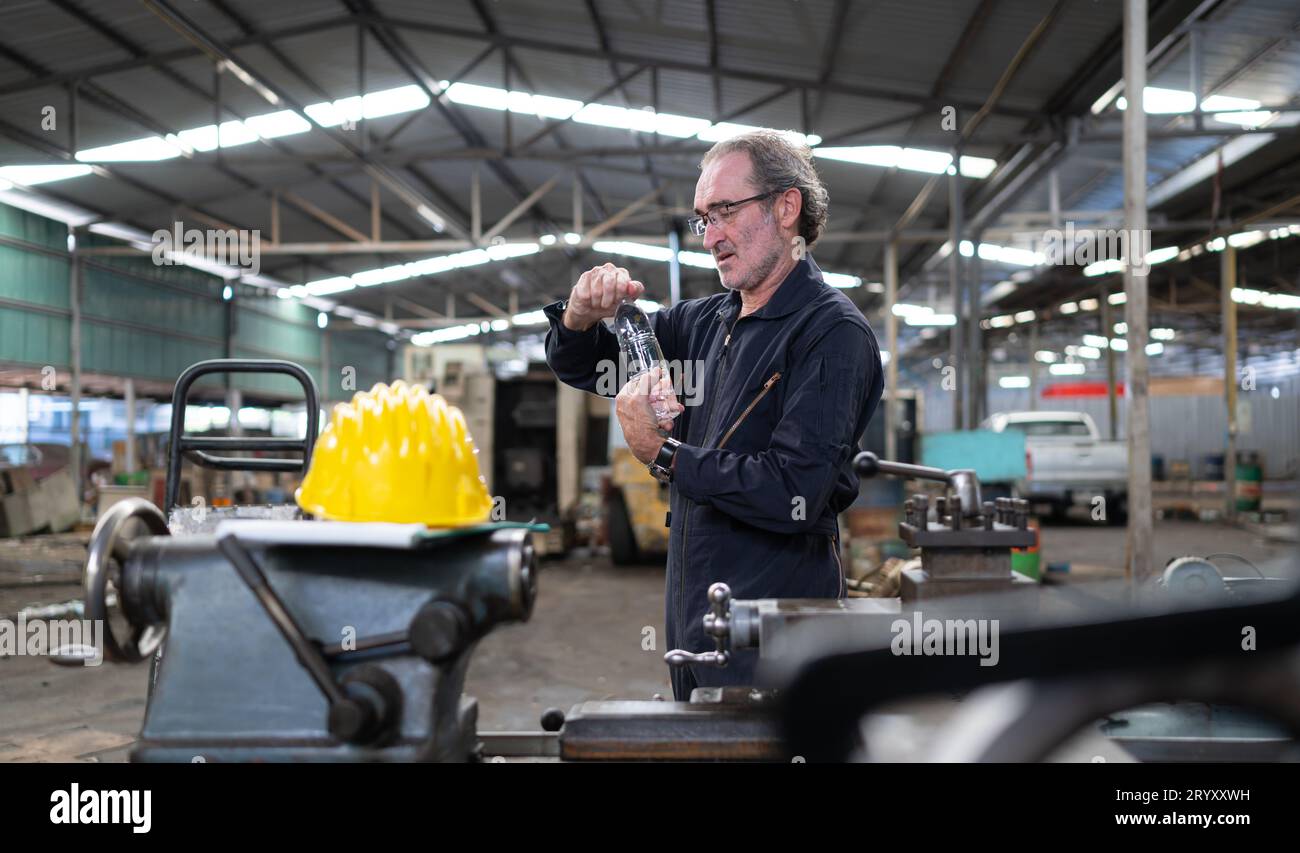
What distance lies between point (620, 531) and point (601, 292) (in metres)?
6.52

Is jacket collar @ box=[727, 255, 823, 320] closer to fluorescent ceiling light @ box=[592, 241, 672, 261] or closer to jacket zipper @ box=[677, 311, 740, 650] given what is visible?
jacket zipper @ box=[677, 311, 740, 650]

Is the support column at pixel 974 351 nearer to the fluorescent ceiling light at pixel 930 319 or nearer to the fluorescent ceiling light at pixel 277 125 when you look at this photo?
the fluorescent ceiling light at pixel 277 125

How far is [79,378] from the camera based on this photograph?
450 inches

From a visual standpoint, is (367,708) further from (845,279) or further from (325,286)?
(325,286)

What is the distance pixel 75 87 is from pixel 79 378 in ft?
16.5

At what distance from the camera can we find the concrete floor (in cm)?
347

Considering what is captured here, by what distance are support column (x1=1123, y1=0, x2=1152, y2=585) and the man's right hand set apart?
3.13 meters

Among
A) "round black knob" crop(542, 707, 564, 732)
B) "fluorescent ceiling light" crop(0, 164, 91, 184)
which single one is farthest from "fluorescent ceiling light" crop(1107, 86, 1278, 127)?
"fluorescent ceiling light" crop(0, 164, 91, 184)

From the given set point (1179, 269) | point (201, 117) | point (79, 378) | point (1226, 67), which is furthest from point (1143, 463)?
point (79, 378)

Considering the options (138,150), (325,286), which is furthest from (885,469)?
(325,286)

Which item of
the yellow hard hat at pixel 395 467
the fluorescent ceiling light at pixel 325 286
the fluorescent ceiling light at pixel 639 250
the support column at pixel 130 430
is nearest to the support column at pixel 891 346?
the fluorescent ceiling light at pixel 639 250

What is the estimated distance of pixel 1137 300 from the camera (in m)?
3.77

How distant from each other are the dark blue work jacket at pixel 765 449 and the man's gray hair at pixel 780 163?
125mm

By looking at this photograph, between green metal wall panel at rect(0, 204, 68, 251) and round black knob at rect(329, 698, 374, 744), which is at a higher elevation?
green metal wall panel at rect(0, 204, 68, 251)
